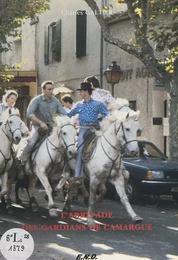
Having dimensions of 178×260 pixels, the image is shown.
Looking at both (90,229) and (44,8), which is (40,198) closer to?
(90,229)

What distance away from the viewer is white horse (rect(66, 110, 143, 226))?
10.2 m

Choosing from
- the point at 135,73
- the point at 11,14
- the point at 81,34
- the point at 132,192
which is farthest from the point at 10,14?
the point at 132,192

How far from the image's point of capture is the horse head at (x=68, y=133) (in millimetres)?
10508

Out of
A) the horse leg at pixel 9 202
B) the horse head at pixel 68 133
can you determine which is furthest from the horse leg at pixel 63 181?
the horse leg at pixel 9 202

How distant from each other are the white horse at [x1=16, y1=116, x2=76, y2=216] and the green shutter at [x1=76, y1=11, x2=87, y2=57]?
549 inches

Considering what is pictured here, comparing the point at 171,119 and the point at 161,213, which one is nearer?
the point at 161,213

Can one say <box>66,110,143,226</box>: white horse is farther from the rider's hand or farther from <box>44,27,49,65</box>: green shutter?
<box>44,27,49,65</box>: green shutter

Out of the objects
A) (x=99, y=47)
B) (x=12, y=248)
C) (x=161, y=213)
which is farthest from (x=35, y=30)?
(x=12, y=248)

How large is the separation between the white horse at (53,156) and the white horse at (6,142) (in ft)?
1.32

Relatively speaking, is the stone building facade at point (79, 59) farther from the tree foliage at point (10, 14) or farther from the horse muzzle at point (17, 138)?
the horse muzzle at point (17, 138)

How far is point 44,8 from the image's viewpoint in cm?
2253

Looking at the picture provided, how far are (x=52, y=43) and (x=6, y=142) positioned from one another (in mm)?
17300

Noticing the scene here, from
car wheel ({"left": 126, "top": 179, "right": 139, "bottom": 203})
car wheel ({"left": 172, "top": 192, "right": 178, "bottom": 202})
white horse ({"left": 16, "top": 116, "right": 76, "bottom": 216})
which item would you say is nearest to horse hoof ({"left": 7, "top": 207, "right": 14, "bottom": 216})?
white horse ({"left": 16, "top": 116, "right": 76, "bottom": 216})

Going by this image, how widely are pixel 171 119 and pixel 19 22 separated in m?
7.54
